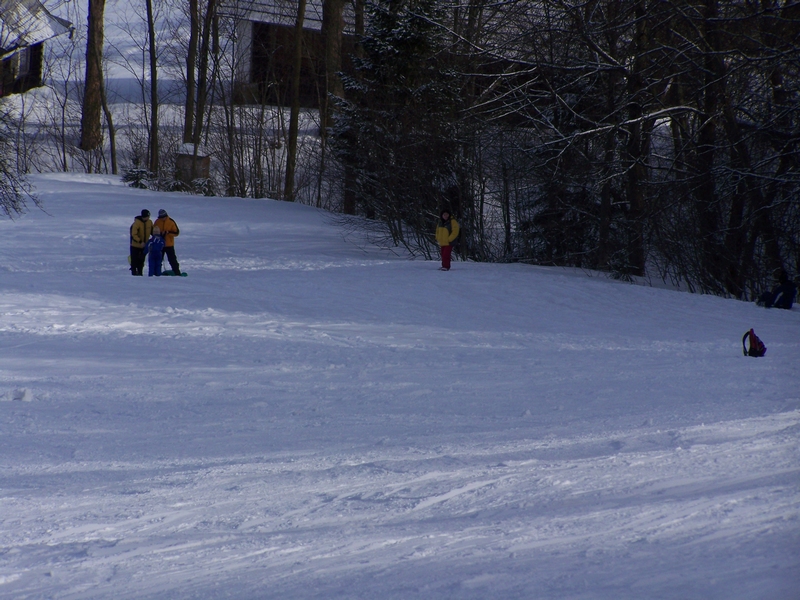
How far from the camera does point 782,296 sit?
1513 cm

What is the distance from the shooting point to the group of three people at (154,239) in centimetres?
1555

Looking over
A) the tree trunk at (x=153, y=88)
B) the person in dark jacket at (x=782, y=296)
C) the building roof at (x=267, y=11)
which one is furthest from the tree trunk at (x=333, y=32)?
the person in dark jacket at (x=782, y=296)

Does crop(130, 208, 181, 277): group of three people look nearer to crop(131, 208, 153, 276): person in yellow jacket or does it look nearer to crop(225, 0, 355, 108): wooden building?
crop(131, 208, 153, 276): person in yellow jacket

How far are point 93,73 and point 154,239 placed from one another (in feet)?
80.0

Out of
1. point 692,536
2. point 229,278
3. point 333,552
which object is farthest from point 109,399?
point 229,278

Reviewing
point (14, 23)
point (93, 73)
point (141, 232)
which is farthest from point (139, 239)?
point (93, 73)

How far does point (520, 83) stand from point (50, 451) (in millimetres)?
17702

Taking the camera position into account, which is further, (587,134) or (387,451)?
(587,134)

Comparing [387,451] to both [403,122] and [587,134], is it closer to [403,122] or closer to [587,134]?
[587,134]

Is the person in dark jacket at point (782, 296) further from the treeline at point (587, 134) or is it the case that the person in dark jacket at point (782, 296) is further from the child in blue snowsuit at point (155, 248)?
the child in blue snowsuit at point (155, 248)

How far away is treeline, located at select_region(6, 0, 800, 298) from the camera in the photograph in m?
16.9

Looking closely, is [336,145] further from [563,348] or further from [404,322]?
[563,348]

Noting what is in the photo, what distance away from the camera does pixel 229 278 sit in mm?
15828

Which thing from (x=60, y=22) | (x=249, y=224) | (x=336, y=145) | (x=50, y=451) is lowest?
(x=50, y=451)
